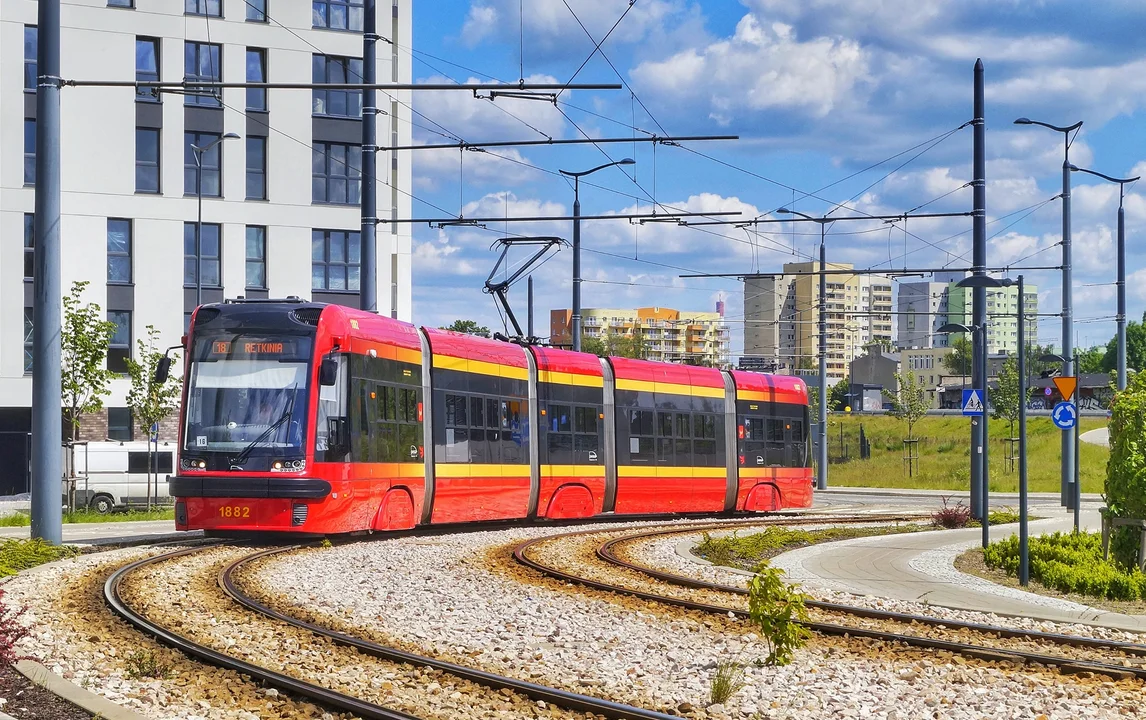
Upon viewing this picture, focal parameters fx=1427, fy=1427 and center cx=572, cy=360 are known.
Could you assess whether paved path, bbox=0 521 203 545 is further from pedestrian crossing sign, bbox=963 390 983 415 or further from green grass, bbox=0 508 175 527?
pedestrian crossing sign, bbox=963 390 983 415

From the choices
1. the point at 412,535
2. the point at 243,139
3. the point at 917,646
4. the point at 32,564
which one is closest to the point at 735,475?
the point at 412,535

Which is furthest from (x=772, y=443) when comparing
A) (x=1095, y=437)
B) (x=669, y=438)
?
(x=1095, y=437)

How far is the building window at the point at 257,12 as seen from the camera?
49.6 meters

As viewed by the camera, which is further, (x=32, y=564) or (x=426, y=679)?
(x=32, y=564)

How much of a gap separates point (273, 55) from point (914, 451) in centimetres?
4033

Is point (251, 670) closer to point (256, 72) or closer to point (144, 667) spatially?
point (144, 667)

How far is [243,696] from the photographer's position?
9.02 m

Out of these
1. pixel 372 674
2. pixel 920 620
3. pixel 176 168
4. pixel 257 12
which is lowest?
pixel 920 620

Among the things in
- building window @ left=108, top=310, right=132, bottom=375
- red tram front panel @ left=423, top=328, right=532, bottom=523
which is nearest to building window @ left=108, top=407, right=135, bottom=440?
building window @ left=108, top=310, right=132, bottom=375

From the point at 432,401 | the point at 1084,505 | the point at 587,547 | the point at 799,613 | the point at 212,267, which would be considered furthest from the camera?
the point at 212,267

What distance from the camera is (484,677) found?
9.50 m

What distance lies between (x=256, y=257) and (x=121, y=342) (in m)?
5.45

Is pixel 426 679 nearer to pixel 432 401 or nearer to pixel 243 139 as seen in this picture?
pixel 432 401

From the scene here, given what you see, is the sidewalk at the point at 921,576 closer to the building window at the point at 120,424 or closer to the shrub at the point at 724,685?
the shrub at the point at 724,685
